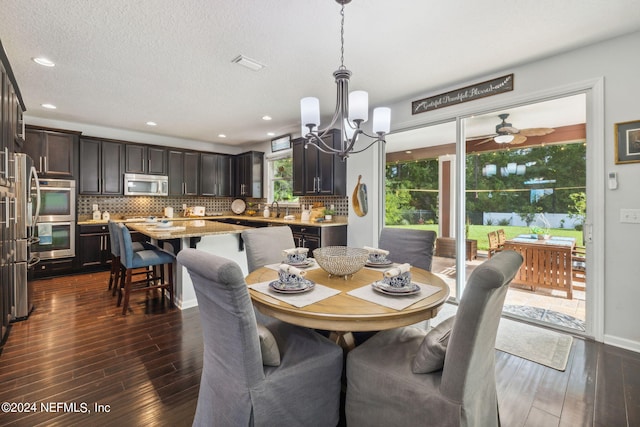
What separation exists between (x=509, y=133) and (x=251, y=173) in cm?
478

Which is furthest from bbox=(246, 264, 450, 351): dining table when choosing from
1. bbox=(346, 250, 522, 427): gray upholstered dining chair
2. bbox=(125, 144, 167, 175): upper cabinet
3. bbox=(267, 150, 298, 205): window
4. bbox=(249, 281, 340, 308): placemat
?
bbox=(125, 144, 167, 175): upper cabinet

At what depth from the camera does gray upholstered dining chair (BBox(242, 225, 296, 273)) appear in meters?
2.38

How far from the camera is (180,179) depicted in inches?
246

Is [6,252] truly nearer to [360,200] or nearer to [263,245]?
[263,245]

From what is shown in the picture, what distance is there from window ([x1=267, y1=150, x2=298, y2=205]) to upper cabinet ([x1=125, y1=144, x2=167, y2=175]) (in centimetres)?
211

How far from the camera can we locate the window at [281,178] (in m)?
6.14

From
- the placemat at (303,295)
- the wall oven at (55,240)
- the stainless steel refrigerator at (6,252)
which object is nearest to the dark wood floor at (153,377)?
the stainless steel refrigerator at (6,252)

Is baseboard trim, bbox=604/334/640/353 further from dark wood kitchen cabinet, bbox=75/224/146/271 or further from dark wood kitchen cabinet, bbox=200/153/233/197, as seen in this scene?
dark wood kitchen cabinet, bbox=200/153/233/197

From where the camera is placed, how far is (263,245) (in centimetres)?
245

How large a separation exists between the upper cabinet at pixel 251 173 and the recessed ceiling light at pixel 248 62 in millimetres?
3539

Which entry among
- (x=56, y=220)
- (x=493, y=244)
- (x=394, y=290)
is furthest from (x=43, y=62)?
→ (x=493, y=244)

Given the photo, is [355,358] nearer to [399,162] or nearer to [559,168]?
[559,168]

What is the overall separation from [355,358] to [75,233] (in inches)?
207

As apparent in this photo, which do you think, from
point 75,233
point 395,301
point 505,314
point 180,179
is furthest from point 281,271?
point 180,179
